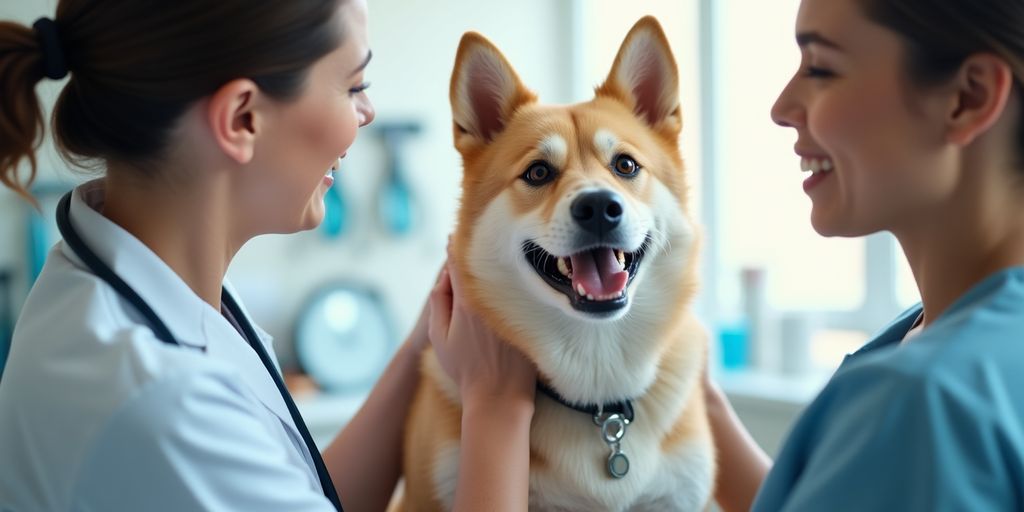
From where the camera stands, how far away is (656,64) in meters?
1.40

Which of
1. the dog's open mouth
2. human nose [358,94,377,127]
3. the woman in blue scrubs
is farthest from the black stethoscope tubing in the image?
the woman in blue scrubs

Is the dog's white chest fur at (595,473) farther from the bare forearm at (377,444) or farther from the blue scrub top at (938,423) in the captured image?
the blue scrub top at (938,423)

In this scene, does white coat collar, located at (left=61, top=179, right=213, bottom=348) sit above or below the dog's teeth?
above

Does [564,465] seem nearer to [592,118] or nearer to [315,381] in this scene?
[592,118]

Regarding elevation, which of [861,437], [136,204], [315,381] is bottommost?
[315,381]

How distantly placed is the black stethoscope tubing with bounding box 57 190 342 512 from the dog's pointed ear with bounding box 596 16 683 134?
75cm

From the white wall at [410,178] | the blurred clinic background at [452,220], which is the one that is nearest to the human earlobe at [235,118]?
the blurred clinic background at [452,220]

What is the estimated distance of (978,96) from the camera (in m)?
0.77

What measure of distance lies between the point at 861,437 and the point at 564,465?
1.77 ft

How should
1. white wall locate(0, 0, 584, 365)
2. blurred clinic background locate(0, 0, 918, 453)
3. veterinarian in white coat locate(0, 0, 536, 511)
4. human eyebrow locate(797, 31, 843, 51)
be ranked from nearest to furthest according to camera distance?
1. veterinarian in white coat locate(0, 0, 536, 511)
2. human eyebrow locate(797, 31, 843, 51)
3. blurred clinic background locate(0, 0, 918, 453)
4. white wall locate(0, 0, 584, 365)

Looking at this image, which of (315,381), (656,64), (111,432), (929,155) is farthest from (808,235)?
(111,432)

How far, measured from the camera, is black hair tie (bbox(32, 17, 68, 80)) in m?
0.88

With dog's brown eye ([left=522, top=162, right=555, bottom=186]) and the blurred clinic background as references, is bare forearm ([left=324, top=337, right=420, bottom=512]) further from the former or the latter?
the blurred clinic background

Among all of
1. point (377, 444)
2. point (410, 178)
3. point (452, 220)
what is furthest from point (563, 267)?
point (410, 178)
